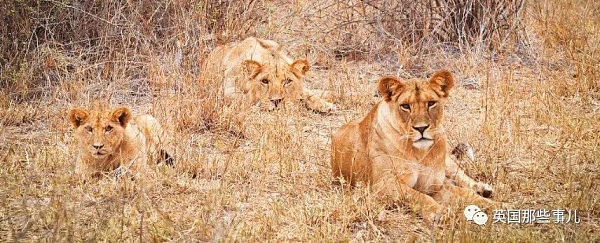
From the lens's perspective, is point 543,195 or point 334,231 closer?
point 334,231

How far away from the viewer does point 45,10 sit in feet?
25.3

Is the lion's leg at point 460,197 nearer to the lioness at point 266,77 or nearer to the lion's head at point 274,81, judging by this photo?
the lioness at point 266,77

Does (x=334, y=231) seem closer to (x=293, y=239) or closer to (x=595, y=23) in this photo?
(x=293, y=239)

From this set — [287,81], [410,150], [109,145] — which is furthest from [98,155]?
[287,81]

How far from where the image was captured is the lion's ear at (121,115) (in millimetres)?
5523

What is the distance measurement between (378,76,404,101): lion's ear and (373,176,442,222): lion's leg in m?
0.46

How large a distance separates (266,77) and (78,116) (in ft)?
8.20

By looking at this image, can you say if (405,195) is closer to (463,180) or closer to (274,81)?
(463,180)

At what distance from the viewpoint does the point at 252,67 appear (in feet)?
25.6

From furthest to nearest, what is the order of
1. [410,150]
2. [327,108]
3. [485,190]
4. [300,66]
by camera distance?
[300,66] < [327,108] < [485,190] < [410,150]

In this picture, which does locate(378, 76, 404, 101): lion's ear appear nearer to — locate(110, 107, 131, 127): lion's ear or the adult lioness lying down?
the adult lioness lying down

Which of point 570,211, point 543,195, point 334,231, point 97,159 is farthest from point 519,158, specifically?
point 97,159

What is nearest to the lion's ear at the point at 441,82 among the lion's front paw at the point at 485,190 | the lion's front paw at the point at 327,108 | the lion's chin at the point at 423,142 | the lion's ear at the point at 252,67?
the lion's chin at the point at 423,142

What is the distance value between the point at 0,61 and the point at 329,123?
279 centimetres
